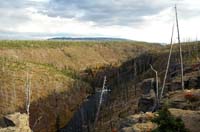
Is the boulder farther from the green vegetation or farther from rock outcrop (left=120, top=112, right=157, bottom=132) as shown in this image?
the green vegetation

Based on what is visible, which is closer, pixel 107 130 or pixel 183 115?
pixel 183 115

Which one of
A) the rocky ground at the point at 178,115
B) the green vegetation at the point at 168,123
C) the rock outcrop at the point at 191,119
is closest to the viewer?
the green vegetation at the point at 168,123

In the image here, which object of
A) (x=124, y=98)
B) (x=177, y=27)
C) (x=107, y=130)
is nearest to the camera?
(x=177, y=27)

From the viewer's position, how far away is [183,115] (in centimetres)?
4234

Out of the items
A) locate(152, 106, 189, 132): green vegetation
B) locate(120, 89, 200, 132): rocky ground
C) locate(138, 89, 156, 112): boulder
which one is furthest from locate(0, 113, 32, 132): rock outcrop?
locate(138, 89, 156, 112): boulder

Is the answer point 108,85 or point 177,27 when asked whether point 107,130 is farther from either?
point 108,85

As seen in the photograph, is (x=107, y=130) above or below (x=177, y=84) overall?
below

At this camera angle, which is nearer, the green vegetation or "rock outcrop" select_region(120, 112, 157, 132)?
the green vegetation

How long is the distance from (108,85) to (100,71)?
27415 mm

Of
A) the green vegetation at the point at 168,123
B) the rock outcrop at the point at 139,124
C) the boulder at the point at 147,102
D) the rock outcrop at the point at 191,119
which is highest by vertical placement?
the green vegetation at the point at 168,123

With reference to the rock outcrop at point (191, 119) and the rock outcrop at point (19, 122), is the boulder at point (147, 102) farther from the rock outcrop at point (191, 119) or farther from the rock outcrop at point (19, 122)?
the rock outcrop at point (19, 122)

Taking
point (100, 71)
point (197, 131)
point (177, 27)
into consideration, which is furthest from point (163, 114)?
point (100, 71)

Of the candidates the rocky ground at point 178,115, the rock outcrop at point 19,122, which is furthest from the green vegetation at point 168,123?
the rock outcrop at point 19,122

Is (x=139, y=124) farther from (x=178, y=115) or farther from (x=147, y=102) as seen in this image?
(x=147, y=102)
